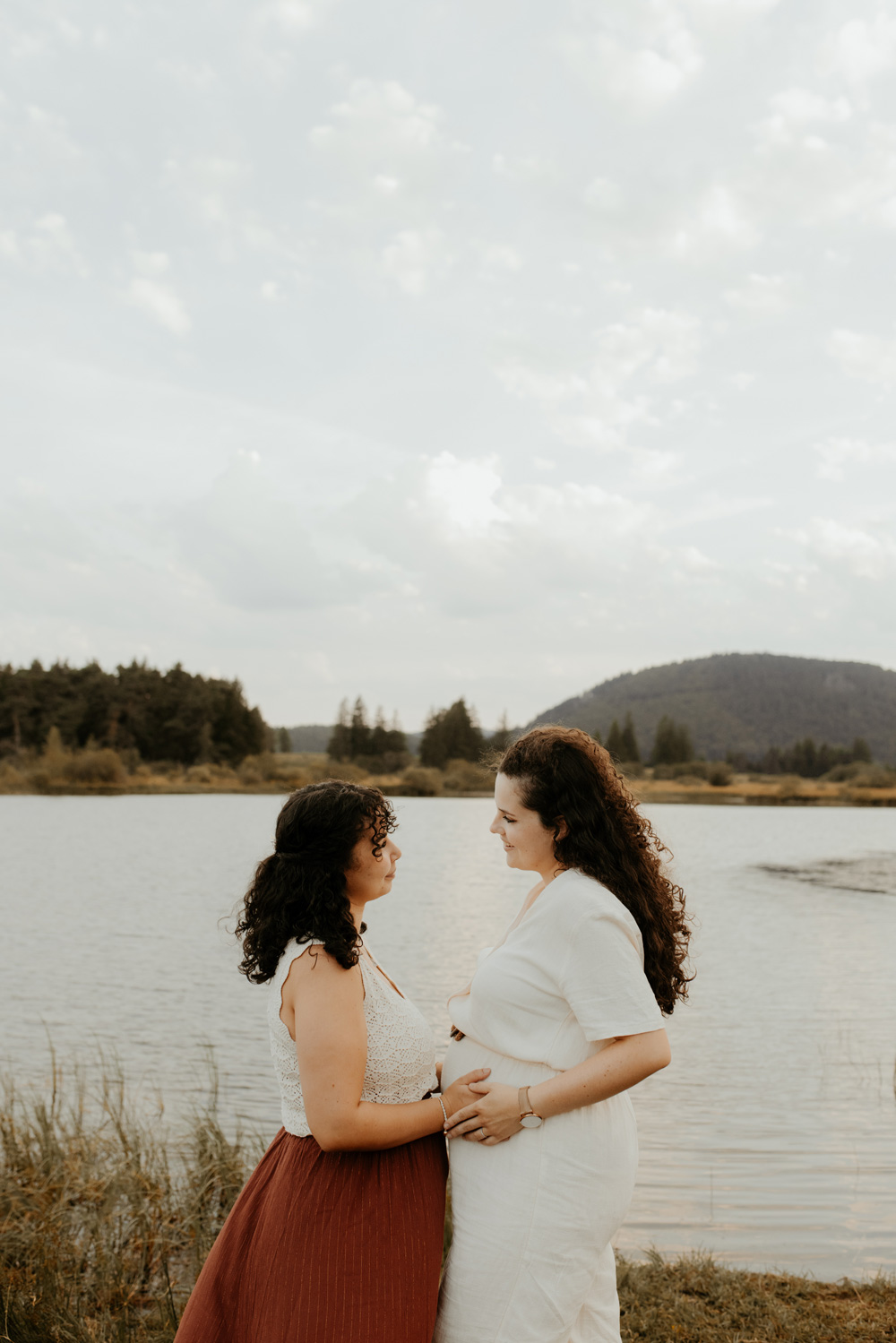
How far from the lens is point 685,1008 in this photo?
43.6 feet

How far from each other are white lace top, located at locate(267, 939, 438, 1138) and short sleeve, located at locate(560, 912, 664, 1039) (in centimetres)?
39

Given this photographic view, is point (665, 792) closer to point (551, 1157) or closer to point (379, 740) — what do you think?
point (379, 740)

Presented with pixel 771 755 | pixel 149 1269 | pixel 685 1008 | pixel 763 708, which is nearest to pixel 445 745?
pixel 771 755

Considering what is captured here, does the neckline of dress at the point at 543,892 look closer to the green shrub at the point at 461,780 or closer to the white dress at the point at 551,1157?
the white dress at the point at 551,1157

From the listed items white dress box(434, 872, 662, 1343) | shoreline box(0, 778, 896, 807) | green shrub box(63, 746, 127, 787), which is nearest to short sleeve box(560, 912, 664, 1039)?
white dress box(434, 872, 662, 1343)

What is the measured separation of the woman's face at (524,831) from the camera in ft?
7.77

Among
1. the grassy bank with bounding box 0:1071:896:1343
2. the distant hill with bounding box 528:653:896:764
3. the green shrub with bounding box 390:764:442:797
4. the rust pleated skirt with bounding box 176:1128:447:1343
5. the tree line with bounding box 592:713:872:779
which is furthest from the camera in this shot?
the distant hill with bounding box 528:653:896:764

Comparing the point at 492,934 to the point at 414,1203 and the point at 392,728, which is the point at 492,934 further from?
the point at 392,728

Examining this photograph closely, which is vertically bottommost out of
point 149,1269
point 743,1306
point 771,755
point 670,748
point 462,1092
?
point 149,1269

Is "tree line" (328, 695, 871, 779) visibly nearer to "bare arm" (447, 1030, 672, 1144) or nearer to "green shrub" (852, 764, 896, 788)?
"green shrub" (852, 764, 896, 788)

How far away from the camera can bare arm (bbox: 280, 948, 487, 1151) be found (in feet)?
6.86

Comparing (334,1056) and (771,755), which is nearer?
(334,1056)

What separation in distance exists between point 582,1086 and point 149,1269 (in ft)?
12.1

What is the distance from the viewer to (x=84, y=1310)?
4.00 metres
